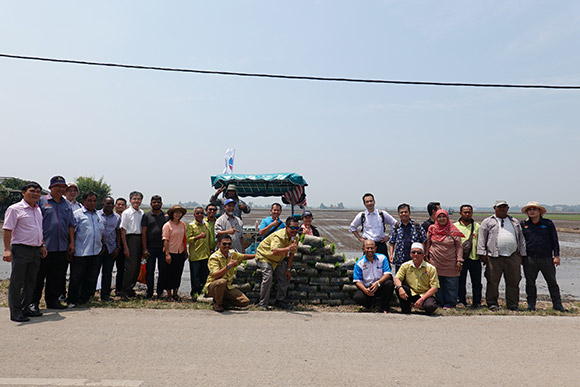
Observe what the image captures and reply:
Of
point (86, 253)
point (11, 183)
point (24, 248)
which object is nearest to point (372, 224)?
point (86, 253)

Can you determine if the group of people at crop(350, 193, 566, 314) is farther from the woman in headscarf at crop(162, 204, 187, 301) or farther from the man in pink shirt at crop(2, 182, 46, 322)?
the man in pink shirt at crop(2, 182, 46, 322)

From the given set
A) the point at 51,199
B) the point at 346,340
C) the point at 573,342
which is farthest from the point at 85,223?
the point at 573,342

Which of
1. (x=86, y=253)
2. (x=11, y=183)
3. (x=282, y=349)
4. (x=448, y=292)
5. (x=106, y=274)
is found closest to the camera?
(x=282, y=349)

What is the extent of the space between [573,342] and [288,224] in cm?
439

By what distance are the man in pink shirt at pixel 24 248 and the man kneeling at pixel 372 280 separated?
17.2 feet

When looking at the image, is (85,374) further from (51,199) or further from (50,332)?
(51,199)

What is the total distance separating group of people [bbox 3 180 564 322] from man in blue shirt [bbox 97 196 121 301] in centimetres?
2

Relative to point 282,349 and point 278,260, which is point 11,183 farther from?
point 282,349

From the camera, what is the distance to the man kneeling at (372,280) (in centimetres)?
623

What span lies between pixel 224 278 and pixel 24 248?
3.08 metres

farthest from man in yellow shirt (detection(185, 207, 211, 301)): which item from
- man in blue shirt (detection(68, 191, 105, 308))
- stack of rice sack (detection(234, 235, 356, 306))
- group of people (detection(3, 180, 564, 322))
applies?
man in blue shirt (detection(68, 191, 105, 308))

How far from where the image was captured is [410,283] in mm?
6262

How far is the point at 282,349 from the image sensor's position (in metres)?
4.34

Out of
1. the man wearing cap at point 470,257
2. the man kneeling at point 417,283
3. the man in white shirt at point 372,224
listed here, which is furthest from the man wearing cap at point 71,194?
the man wearing cap at point 470,257
